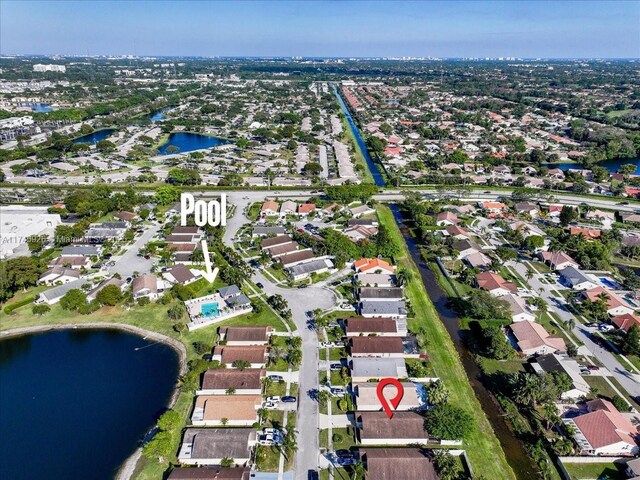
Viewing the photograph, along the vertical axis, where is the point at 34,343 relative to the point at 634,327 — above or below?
below

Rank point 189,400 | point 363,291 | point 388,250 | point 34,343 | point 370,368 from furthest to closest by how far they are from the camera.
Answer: point 388,250, point 363,291, point 34,343, point 370,368, point 189,400

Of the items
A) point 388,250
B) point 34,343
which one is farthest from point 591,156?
point 34,343

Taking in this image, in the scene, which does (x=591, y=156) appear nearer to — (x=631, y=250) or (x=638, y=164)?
(x=638, y=164)

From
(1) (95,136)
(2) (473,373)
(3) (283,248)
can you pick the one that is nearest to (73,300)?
(3) (283,248)

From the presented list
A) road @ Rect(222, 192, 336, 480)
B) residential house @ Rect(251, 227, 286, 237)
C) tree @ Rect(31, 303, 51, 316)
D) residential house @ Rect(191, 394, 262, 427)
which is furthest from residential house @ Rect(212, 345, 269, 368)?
residential house @ Rect(251, 227, 286, 237)

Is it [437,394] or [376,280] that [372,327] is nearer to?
[376,280]

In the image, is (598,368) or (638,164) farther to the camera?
(638,164)
